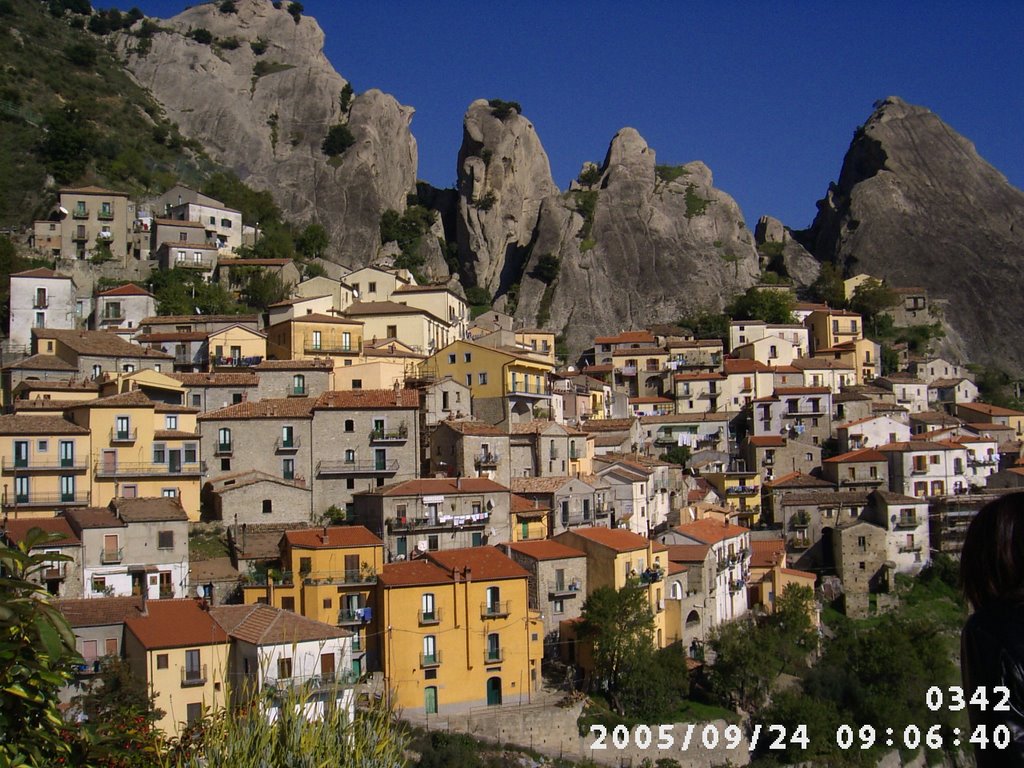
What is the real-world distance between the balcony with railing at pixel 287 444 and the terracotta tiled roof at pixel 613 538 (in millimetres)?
11513

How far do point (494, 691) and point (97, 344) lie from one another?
85.9 ft

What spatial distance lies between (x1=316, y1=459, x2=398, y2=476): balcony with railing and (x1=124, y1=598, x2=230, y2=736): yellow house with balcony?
13.4 metres

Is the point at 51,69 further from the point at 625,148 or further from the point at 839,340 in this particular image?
Answer: the point at 839,340

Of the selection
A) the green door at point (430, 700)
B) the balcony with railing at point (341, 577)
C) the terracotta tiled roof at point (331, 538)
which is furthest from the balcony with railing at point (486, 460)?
the green door at point (430, 700)

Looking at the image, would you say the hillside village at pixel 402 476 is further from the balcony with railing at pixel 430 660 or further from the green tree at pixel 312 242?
the green tree at pixel 312 242

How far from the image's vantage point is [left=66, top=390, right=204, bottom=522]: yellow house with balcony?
4031cm

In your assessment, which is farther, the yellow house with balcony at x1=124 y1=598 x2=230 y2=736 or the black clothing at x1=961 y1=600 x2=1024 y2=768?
the yellow house with balcony at x1=124 y1=598 x2=230 y2=736

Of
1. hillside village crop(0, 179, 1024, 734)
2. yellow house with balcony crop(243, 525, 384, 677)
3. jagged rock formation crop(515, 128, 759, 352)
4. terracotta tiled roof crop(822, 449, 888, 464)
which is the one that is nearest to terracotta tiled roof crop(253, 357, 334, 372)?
hillside village crop(0, 179, 1024, 734)

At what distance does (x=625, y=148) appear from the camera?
4434 inches

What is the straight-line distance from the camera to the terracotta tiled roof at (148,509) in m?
37.0

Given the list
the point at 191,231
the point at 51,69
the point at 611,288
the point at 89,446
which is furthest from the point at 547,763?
the point at 51,69

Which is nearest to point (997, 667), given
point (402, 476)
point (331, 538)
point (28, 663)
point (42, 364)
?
point (28, 663)

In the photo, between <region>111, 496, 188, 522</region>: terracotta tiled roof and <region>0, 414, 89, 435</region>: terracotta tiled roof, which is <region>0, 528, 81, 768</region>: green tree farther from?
<region>0, 414, 89, 435</region>: terracotta tiled roof
